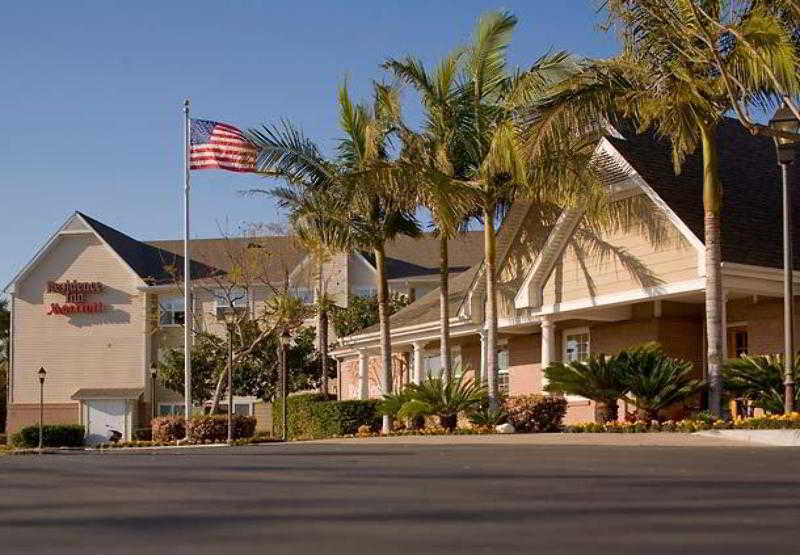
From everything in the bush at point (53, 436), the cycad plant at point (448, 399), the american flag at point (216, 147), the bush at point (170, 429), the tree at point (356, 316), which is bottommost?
the bush at point (53, 436)

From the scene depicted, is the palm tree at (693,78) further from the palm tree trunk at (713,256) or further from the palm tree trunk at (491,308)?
the palm tree trunk at (491,308)

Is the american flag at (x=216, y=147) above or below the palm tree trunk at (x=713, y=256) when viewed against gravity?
above

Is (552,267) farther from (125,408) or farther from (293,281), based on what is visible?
(125,408)

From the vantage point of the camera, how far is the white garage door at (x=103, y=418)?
56.8 meters

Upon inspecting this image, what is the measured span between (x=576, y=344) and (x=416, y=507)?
72.9 ft

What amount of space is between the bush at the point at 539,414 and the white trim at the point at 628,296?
8.77ft

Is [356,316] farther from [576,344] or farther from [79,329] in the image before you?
[576,344]

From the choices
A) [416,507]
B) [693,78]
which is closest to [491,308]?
[693,78]

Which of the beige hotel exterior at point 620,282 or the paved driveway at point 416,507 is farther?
the beige hotel exterior at point 620,282

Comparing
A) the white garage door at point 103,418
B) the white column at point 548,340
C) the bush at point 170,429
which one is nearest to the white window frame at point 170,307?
the white garage door at point 103,418

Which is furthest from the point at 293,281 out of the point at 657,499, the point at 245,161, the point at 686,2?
the point at 657,499

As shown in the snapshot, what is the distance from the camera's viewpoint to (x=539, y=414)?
24.8 meters

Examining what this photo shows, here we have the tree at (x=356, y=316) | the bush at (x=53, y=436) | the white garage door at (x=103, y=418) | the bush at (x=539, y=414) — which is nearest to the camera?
the bush at (x=539, y=414)

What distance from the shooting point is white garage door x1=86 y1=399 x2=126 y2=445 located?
56.8 meters
